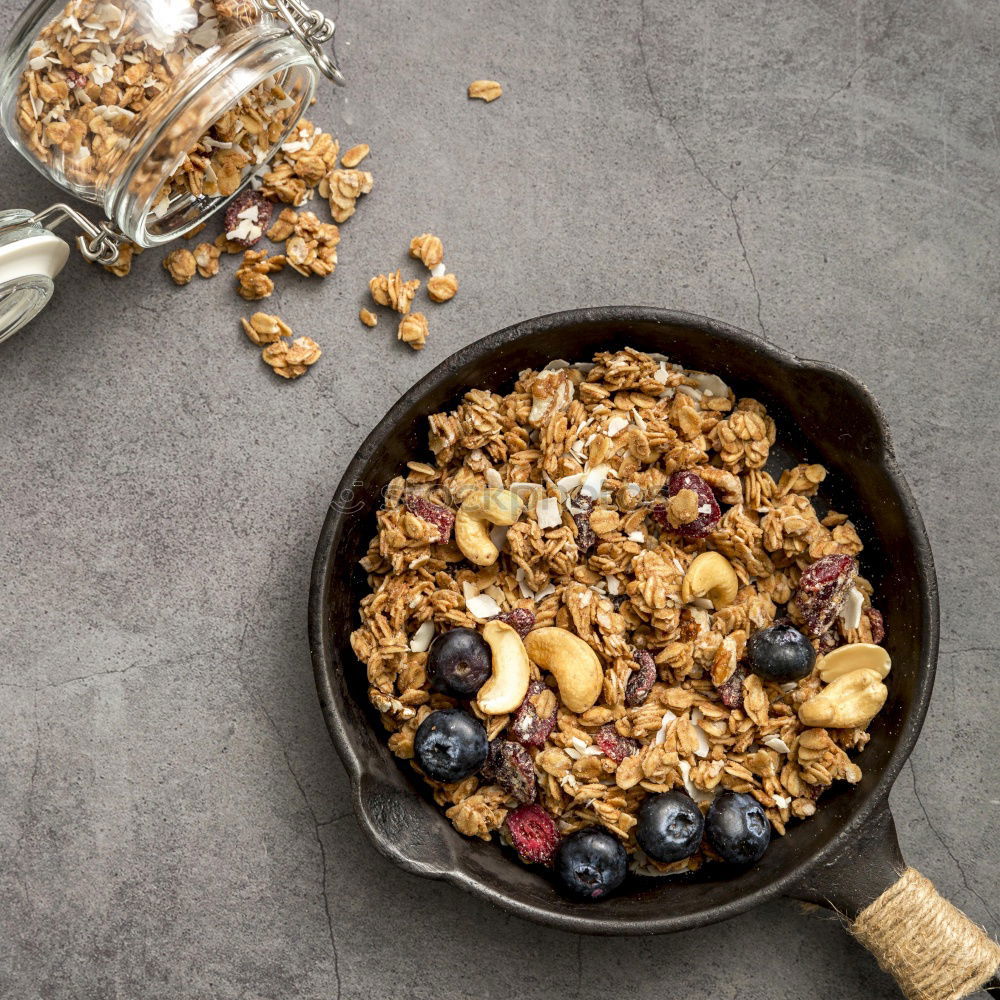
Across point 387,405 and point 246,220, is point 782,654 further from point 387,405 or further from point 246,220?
point 246,220

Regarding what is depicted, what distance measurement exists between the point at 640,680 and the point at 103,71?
Answer: 101 centimetres

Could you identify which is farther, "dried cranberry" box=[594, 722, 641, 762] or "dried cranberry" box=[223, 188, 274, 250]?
"dried cranberry" box=[223, 188, 274, 250]

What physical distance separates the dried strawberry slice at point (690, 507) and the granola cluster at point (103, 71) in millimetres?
752

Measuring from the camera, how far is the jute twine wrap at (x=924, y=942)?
1159 millimetres

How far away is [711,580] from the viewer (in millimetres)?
1208

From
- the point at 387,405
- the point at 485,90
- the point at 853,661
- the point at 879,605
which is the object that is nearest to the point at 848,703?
the point at 853,661

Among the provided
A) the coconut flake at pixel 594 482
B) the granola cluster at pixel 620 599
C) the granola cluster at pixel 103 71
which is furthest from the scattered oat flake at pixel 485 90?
the coconut flake at pixel 594 482

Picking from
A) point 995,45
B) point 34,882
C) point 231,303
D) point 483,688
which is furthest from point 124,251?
point 995,45

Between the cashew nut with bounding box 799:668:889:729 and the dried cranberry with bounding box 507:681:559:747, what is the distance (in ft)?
1.08

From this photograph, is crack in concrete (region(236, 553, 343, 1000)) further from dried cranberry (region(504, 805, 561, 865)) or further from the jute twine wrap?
the jute twine wrap

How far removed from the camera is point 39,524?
1.36m

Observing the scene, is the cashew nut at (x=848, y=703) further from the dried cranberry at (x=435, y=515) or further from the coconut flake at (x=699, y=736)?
the dried cranberry at (x=435, y=515)

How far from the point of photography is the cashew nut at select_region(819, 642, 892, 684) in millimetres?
1200

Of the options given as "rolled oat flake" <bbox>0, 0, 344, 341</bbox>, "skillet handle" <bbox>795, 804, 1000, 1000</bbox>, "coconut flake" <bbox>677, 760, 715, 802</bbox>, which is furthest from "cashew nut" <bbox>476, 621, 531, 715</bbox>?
"rolled oat flake" <bbox>0, 0, 344, 341</bbox>
